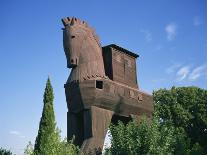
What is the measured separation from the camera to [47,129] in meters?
28.2

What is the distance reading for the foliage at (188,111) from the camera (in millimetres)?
44362

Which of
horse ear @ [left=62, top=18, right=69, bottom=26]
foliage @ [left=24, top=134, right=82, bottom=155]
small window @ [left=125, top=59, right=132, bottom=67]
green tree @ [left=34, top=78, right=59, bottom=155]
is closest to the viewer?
foliage @ [left=24, top=134, right=82, bottom=155]

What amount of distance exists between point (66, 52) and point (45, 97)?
4.18 metres

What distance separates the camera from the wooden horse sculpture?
25938 millimetres

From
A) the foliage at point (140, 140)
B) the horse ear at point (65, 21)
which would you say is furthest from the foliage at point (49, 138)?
the horse ear at point (65, 21)

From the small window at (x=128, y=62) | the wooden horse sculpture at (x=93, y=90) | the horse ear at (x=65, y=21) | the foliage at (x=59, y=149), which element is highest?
the horse ear at (x=65, y=21)

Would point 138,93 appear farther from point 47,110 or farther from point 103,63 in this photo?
point 47,110

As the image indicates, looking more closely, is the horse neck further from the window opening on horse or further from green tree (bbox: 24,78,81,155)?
green tree (bbox: 24,78,81,155)

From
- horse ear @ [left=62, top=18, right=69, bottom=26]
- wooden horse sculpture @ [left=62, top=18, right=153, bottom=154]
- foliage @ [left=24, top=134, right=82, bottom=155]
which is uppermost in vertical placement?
horse ear @ [left=62, top=18, right=69, bottom=26]

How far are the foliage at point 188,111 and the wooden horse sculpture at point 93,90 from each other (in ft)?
50.7

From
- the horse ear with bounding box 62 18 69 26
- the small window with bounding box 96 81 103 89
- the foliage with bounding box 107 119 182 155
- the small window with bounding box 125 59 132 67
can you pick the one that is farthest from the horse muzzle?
the small window with bounding box 125 59 132 67

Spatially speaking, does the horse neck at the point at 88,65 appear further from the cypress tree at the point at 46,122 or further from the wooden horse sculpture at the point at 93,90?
the cypress tree at the point at 46,122

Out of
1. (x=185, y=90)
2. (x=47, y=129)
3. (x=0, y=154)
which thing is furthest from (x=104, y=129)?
(x=185, y=90)

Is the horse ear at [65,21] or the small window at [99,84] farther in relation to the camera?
the horse ear at [65,21]
